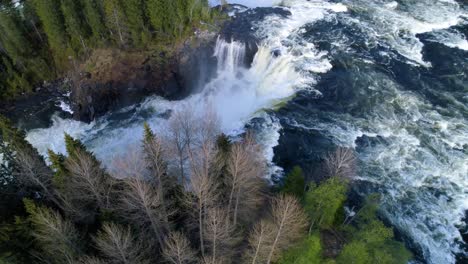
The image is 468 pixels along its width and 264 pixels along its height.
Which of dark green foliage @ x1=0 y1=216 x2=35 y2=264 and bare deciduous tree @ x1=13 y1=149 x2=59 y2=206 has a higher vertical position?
bare deciduous tree @ x1=13 y1=149 x2=59 y2=206

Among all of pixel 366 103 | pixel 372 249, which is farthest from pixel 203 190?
pixel 366 103

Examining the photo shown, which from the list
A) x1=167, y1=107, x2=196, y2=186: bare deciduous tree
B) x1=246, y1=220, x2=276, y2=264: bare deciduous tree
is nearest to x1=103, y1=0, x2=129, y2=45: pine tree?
x1=167, y1=107, x2=196, y2=186: bare deciduous tree

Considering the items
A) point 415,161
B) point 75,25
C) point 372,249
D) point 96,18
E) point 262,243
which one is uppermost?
point 96,18

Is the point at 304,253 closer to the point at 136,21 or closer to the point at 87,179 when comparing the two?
the point at 87,179

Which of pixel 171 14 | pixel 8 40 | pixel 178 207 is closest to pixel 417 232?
pixel 178 207

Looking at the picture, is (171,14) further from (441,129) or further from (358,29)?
(441,129)

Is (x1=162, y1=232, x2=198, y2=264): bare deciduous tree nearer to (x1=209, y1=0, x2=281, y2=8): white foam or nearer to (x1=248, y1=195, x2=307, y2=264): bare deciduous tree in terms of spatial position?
(x1=248, y1=195, x2=307, y2=264): bare deciduous tree

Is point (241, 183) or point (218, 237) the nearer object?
point (218, 237)
